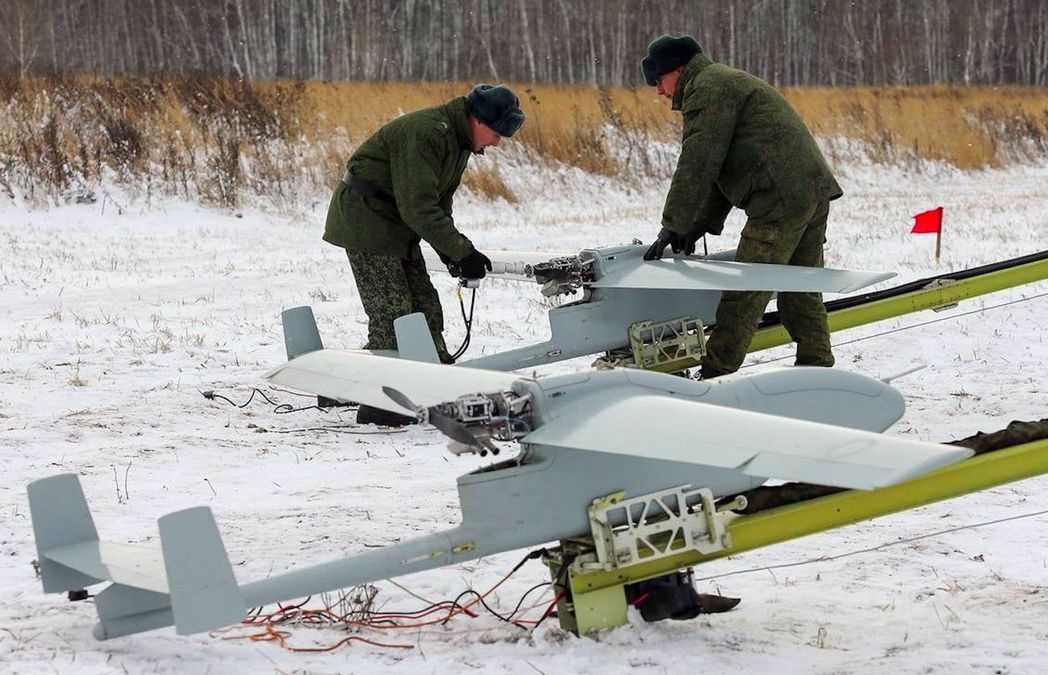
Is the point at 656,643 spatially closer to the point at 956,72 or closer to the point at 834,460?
the point at 834,460

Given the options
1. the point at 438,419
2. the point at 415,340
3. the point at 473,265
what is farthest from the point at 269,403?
the point at 438,419

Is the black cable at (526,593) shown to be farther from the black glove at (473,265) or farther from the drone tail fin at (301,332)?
the black glove at (473,265)

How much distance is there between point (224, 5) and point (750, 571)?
26757mm

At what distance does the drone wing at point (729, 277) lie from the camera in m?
6.69

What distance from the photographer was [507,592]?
5.01 m

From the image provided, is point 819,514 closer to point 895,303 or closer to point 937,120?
point 895,303

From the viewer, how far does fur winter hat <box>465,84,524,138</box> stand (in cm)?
758

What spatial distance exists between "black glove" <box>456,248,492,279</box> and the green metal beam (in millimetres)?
3788

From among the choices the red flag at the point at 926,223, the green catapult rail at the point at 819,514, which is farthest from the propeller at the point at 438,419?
the red flag at the point at 926,223

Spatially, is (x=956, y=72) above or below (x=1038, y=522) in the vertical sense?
above

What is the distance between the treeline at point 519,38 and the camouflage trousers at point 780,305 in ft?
61.3

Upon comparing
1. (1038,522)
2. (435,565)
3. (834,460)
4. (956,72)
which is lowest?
(1038,522)

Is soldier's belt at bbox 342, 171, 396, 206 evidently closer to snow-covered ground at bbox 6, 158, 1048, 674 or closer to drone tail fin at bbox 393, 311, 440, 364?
snow-covered ground at bbox 6, 158, 1048, 674

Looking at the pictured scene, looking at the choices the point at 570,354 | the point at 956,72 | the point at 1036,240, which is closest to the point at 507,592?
the point at 570,354
